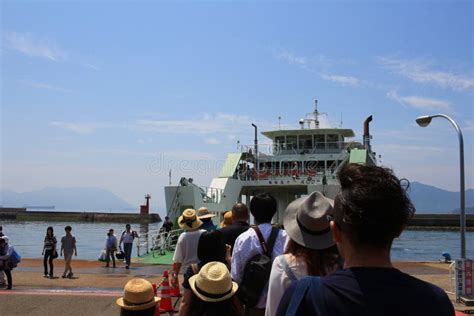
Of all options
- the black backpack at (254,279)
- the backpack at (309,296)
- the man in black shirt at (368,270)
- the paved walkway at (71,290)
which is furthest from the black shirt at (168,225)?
the backpack at (309,296)

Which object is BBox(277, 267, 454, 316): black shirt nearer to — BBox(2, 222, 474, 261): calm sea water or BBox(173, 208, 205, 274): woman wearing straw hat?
BBox(173, 208, 205, 274): woman wearing straw hat

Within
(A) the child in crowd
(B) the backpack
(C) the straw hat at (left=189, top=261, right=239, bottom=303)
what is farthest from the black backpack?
(A) the child in crowd

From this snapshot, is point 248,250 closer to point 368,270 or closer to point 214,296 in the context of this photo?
point 214,296

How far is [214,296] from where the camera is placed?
3.49m

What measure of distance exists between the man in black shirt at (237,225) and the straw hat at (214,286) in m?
1.62

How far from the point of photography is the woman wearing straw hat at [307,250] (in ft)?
9.05

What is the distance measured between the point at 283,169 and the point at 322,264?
25092 millimetres

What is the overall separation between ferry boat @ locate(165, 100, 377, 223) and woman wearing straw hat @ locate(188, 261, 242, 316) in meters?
17.4

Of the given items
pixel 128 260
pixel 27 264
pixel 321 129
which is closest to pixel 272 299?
pixel 128 260

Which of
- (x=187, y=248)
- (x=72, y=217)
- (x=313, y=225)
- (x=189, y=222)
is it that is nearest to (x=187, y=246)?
(x=187, y=248)

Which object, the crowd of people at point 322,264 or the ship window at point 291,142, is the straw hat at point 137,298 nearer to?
the crowd of people at point 322,264

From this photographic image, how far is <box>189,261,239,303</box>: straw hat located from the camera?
137 inches

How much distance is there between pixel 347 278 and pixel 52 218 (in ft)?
284

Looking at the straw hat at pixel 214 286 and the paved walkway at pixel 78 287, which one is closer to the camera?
the straw hat at pixel 214 286
